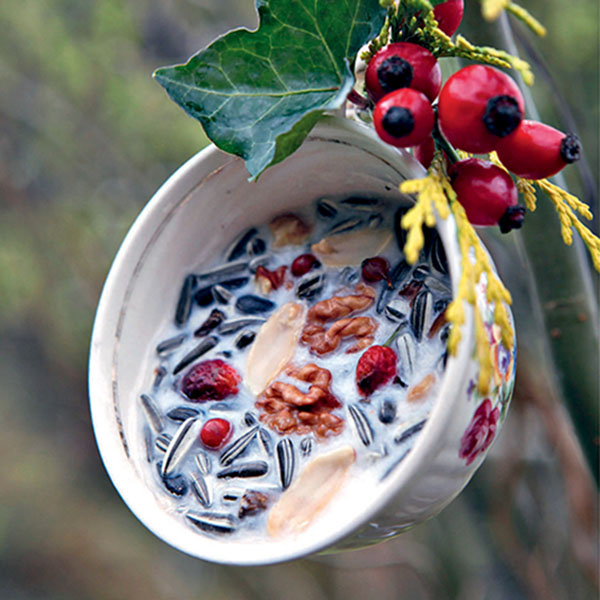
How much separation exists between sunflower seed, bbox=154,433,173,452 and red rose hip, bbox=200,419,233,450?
0.02m

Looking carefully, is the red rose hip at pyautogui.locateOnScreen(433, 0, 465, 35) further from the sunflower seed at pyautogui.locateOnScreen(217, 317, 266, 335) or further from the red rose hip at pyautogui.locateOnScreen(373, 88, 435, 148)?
the sunflower seed at pyautogui.locateOnScreen(217, 317, 266, 335)

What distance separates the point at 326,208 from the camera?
1.40 ft

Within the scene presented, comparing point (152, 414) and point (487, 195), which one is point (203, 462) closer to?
point (152, 414)

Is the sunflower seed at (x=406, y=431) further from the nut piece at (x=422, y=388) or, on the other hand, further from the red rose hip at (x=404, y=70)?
the red rose hip at (x=404, y=70)

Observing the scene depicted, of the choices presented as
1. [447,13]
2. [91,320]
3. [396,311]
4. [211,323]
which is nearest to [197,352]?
[211,323]

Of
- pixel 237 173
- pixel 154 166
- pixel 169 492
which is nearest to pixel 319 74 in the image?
pixel 237 173

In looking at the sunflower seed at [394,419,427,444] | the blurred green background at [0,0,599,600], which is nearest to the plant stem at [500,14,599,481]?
the blurred green background at [0,0,599,600]

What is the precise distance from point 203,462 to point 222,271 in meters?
0.13

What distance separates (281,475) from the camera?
0.35 metres

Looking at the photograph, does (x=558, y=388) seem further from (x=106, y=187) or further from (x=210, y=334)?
(x=106, y=187)

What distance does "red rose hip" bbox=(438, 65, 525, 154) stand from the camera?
29 centimetres

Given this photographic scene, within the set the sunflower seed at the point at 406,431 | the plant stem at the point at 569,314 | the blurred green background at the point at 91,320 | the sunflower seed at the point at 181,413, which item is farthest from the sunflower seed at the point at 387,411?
the blurred green background at the point at 91,320

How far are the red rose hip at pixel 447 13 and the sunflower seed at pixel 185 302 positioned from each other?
0.69ft

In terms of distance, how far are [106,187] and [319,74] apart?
0.85 metres
